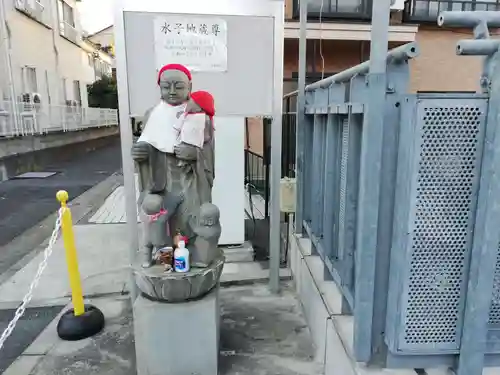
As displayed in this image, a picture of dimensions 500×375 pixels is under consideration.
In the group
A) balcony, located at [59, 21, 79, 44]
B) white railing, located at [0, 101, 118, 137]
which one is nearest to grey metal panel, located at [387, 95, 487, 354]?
white railing, located at [0, 101, 118, 137]

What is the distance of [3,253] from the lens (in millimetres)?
5273

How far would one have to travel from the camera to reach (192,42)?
330 centimetres

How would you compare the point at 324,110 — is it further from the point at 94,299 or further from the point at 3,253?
the point at 3,253

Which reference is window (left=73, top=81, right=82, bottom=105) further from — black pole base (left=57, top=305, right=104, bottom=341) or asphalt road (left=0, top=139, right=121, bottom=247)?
black pole base (left=57, top=305, right=104, bottom=341)

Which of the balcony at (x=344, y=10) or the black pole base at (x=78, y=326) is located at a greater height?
the balcony at (x=344, y=10)

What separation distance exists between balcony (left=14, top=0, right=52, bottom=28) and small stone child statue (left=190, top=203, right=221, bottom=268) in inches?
577

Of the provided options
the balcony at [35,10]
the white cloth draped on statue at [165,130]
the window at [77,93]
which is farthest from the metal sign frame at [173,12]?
Answer: the window at [77,93]

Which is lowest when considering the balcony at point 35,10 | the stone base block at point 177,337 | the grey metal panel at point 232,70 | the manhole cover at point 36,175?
the manhole cover at point 36,175

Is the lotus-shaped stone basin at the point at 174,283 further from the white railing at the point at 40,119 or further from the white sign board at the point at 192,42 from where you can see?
the white railing at the point at 40,119

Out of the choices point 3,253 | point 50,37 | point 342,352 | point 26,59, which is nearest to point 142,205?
point 342,352

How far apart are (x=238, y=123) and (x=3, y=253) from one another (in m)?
3.66

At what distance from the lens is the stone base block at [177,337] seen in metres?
2.59

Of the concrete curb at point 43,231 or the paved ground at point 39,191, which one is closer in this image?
the concrete curb at point 43,231

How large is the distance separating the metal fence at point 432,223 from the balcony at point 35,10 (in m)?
15.5
